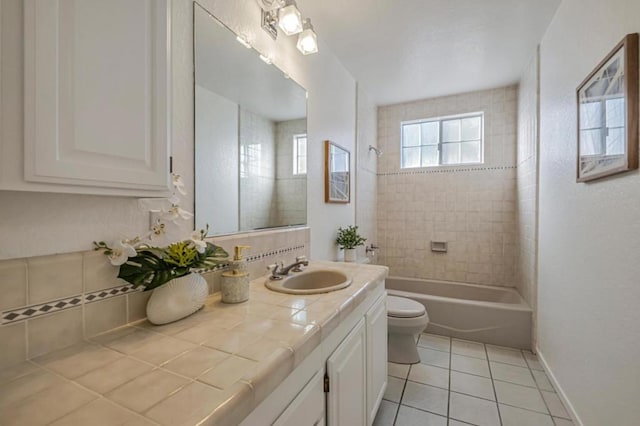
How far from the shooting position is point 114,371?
24.9 inches

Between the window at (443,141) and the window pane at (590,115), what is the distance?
1845 millimetres

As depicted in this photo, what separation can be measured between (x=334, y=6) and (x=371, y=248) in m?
2.36

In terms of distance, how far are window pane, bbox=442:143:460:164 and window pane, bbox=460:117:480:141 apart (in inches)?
5.3

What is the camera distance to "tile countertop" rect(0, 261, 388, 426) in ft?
1.66

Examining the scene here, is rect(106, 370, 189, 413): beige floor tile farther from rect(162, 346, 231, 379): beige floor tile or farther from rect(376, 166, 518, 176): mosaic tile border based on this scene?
rect(376, 166, 518, 176): mosaic tile border

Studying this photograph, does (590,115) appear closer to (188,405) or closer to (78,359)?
(188,405)

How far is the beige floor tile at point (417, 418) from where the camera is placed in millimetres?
1625

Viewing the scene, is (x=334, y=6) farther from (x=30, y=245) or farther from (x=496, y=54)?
(x=30, y=245)

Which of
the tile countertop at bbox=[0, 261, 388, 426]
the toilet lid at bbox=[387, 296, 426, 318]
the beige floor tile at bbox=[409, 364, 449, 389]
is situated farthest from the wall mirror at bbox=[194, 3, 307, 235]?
the beige floor tile at bbox=[409, 364, 449, 389]

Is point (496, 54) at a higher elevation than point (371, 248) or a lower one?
higher

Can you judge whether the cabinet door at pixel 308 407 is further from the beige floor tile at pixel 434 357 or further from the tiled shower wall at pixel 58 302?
the beige floor tile at pixel 434 357

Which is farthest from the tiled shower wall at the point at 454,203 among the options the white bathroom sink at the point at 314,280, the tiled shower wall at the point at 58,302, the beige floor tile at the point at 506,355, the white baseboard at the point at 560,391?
the tiled shower wall at the point at 58,302

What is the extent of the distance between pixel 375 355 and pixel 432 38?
2314 millimetres

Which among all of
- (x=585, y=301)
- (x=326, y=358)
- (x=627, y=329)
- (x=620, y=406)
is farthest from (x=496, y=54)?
(x=326, y=358)
